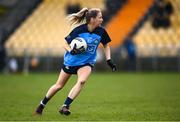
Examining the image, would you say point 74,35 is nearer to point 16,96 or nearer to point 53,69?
point 16,96

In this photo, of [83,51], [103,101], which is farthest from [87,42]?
[103,101]

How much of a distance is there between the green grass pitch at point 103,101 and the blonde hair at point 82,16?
1583 mm

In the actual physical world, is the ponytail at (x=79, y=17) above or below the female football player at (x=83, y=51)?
above

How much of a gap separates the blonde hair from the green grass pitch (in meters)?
1.58

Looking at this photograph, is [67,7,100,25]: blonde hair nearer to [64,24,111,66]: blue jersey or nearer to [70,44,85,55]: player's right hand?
[64,24,111,66]: blue jersey

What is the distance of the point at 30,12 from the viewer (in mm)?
29141

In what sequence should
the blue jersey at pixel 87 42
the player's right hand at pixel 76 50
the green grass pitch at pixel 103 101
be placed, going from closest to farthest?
1. the player's right hand at pixel 76 50
2. the green grass pitch at pixel 103 101
3. the blue jersey at pixel 87 42

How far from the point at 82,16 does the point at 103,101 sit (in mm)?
3572

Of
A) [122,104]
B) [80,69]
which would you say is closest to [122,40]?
[122,104]

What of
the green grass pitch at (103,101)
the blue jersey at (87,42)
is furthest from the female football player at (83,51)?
the green grass pitch at (103,101)

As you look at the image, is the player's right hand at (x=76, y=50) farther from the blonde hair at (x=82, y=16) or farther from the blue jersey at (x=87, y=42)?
the blonde hair at (x=82, y=16)

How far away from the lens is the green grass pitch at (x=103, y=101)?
36.5 feet

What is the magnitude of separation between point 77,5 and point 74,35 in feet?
66.6

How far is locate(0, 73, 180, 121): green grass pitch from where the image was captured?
11.1 metres
